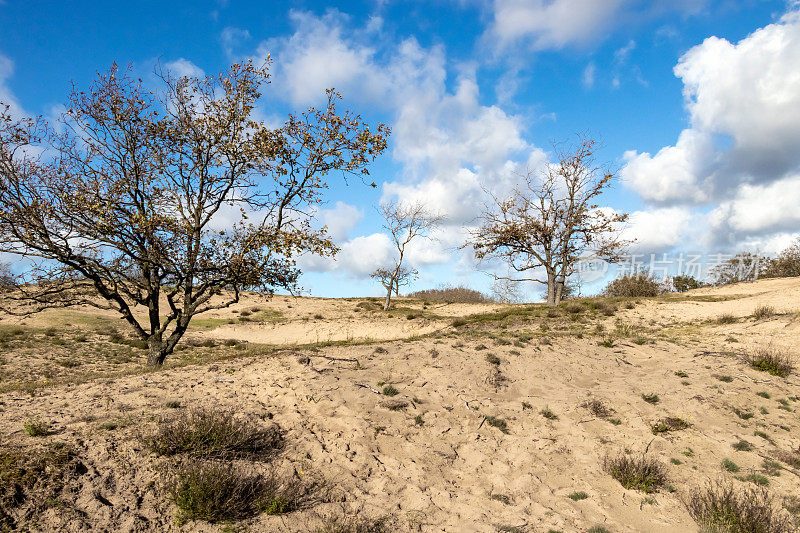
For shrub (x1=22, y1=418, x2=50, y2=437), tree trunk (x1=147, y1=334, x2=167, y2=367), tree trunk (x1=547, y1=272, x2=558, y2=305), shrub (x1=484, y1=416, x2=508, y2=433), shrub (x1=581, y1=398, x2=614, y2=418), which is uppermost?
tree trunk (x1=547, y1=272, x2=558, y2=305)

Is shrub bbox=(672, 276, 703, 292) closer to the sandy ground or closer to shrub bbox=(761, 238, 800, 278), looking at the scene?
shrub bbox=(761, 238, 800, 278)

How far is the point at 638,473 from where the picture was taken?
668 cm

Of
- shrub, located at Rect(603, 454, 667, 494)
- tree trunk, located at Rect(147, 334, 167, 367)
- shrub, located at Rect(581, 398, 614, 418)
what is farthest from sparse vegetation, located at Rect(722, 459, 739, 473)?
tree trunk, located at Rect(147, 334, 167, 367)

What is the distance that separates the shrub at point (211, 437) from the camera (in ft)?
20.1

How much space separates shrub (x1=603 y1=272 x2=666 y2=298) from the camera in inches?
1476

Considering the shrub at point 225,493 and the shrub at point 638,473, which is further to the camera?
the shrub at point 638,473

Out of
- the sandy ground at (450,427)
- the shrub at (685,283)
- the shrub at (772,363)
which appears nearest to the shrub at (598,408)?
the sandy ground at (450,427)

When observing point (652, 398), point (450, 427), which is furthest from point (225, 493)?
point (652, 398)

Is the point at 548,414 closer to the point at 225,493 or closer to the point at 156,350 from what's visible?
the point at 225,493

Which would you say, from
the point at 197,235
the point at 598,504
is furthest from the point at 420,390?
the point at 197,235

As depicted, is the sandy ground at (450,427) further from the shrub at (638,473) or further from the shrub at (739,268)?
A: the shrub at (739,268)

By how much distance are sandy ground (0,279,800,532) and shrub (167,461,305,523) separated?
0.53ft

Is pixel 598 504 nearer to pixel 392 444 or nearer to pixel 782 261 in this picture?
pixel 392 444

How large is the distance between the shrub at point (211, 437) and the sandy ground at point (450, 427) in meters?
0.34
